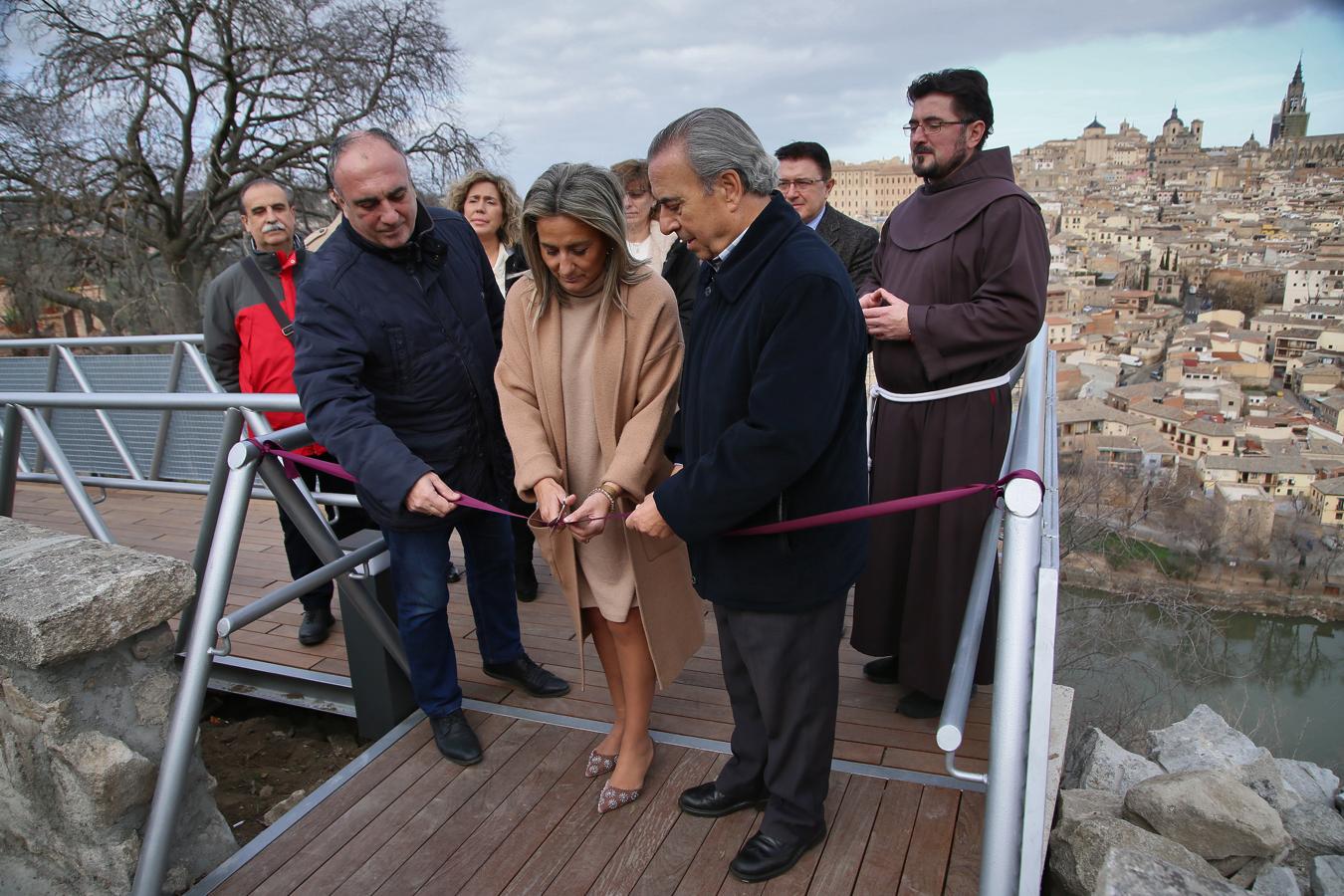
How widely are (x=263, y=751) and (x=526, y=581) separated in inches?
49.1

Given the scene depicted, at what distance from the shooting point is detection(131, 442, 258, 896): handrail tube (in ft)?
6.79

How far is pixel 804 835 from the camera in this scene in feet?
7.04

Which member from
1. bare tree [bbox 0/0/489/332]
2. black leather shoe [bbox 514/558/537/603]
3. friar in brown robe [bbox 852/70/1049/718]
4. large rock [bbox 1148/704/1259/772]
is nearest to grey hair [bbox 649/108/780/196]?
friar in brown robe [bbox 852/70/1049/718]

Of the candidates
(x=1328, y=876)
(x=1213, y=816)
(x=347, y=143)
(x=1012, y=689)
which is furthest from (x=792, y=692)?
(x=1328, y=876)

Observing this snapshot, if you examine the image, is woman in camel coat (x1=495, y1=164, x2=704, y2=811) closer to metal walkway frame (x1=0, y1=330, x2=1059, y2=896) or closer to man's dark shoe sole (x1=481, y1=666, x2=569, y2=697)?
man's dark shoe sole (x1=481, y1=666, x2=569, y2=697)

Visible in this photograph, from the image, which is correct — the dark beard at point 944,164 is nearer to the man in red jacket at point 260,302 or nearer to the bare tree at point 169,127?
the man in red jacket at point 260,302

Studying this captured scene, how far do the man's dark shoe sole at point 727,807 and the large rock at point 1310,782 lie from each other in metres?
2.58

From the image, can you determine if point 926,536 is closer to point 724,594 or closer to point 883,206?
point 724,594

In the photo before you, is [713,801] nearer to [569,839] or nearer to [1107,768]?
[569,839]

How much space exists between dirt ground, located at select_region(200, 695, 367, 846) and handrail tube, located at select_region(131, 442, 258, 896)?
3.35ft

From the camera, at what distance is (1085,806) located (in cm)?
278

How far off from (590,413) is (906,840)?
1.35 metres

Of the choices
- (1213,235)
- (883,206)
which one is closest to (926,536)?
(883,206)

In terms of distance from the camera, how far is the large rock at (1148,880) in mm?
1272
